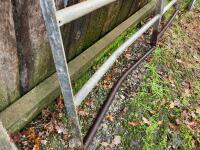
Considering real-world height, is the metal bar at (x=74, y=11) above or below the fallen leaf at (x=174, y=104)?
above

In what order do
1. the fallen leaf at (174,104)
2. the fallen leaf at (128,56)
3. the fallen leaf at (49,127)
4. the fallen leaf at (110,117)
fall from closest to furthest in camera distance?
the fallen leaf at (49,127), the fallen leaf at (110,117), the fallen leaf at (174,104), the fallen leaf at (128,56)

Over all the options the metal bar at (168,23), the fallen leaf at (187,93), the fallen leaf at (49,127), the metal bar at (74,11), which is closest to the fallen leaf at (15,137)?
the fallen leaf at (49,127)

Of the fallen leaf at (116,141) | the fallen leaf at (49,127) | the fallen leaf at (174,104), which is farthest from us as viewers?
the fallen leaf at (174,104)

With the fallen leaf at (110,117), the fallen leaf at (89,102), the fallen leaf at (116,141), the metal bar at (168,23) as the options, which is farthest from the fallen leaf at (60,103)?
the metal bar at (168,23)

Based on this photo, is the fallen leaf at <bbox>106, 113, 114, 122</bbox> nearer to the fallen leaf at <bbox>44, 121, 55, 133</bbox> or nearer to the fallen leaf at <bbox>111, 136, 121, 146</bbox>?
the fallen leaf at <bbox>111, 136, 121, 146</bbox>

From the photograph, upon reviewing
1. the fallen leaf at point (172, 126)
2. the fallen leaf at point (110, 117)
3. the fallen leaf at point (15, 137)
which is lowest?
the fallen leaf at point (172, 126)

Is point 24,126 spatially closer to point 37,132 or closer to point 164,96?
point 37,132

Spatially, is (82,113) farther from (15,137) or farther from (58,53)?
(58,53)

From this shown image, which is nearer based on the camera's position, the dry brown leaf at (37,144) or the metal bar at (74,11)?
the metal bar at (74,11)

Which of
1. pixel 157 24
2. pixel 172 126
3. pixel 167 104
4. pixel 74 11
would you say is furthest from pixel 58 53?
pixel 157 24

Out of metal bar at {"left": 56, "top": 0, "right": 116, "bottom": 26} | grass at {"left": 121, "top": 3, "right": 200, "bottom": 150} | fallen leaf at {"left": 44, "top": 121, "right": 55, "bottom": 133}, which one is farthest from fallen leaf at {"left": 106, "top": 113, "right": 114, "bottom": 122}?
metal bar at {"left": 56, "top": 0, "right": 116, "bottom": 26}

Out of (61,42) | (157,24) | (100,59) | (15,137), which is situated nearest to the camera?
(61,42)

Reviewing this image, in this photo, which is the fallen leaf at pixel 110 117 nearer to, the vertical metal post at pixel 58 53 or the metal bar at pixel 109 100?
the metal bar at pixel 109 100

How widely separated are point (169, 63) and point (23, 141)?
241 centimetres
